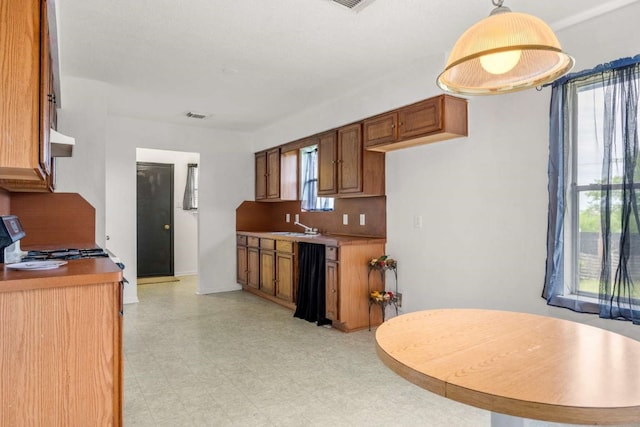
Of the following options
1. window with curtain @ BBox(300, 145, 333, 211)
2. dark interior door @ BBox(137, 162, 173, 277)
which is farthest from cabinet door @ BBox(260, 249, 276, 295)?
dark interior door @ BBox(137, 162, 173, 277)

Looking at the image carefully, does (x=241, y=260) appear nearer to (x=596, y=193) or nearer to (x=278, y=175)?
(x=278, y=175)

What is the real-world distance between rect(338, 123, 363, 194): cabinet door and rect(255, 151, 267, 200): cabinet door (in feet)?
6.37

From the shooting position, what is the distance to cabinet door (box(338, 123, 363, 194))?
13.6ft

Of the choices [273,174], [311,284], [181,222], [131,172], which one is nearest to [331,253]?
[311,284]

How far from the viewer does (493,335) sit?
147cm

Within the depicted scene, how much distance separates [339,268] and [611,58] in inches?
104

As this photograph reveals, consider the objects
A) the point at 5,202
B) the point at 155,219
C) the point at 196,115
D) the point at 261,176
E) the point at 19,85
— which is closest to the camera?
the point at 19,85

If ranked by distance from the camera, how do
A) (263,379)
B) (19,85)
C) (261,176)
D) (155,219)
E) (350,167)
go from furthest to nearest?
(155,219) < (261,176) < (350,167) < (263,379) < (19,85)

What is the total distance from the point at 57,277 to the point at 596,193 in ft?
10.0

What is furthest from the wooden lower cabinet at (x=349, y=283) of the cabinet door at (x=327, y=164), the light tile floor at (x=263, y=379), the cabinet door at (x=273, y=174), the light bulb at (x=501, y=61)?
the light bulb at (x=501, y=61)

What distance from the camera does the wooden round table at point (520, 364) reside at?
966 millimetres

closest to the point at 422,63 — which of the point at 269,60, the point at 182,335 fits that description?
the point at 269,60

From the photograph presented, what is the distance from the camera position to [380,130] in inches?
152

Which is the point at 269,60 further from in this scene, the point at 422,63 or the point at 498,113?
the point at 498,113
